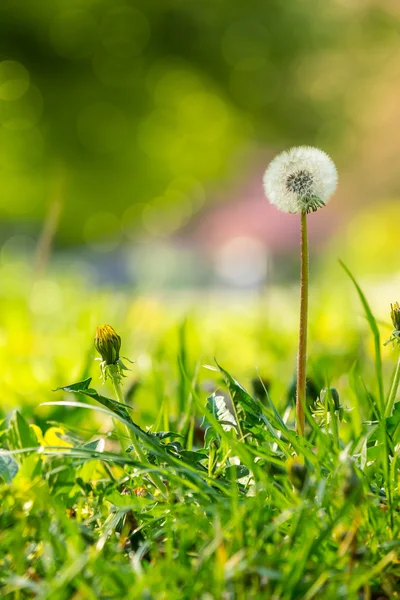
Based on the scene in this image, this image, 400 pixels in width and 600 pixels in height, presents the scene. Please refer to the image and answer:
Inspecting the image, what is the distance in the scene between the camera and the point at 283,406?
1282mm

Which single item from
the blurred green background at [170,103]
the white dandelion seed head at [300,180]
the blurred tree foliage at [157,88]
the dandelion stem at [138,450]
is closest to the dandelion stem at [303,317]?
the white dandelion seed head at [300,180]

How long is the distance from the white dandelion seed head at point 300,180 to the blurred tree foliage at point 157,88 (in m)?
6.59

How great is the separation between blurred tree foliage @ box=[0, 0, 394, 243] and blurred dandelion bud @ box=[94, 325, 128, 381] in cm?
660

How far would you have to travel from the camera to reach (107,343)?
0.86m

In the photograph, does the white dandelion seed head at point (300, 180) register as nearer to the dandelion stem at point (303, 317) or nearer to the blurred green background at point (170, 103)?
the dandelion stem at point (303, 317)

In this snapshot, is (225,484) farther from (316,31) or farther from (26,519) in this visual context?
(316,31)

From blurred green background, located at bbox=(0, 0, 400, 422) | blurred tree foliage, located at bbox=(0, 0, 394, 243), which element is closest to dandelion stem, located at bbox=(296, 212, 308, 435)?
blurred green background, located at bbox=(0, 0, 400, 422)

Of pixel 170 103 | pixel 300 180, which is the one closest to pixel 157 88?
pixel 170 103

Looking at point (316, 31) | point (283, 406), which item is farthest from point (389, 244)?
point (283, 406)

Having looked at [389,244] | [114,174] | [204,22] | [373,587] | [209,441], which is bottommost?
[373,587]

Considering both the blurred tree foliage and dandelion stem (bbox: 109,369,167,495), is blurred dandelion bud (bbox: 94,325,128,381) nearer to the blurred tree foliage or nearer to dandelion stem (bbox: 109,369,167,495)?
dandelion stem (bbox: 109,369,167,495)

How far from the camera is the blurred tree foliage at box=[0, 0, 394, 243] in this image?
7.67m

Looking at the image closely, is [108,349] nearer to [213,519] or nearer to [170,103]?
[213,519]

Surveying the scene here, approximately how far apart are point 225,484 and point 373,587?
0.62 ft
